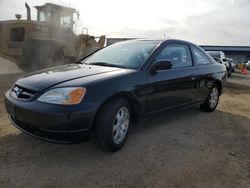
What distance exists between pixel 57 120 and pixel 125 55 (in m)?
1.77

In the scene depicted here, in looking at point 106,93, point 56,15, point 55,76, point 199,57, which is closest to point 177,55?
point 199,57

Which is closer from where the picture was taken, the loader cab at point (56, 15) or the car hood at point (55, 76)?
the car hood at point (55, 76)

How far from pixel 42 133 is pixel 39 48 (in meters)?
8.48

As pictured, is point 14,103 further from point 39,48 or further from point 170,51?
point 39,48

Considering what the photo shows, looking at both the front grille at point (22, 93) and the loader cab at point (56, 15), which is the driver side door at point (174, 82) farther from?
the loader cab at point (56, 15)

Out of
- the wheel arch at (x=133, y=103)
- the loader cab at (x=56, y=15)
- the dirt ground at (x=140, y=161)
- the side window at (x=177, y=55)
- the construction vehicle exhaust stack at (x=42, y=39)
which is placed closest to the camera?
the dirt ground at (x=140, y=161)

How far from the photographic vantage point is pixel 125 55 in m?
4.16

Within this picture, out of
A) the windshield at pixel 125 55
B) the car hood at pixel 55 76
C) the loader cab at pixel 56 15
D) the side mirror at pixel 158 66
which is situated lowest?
the car hood at pixel 55 76

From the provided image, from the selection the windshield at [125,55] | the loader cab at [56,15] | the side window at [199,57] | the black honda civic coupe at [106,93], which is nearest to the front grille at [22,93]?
the black honda civic coupe at [106,93]

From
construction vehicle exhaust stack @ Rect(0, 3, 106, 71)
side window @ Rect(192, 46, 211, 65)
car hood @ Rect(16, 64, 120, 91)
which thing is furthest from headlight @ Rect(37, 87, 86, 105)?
construction vehicle exhaust stack @ Rect(0, 3, 106, 71)

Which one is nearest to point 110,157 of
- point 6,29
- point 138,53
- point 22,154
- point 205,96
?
point 22,154

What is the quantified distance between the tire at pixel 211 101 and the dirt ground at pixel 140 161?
115 cm

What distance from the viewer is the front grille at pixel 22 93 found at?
3080 millimetres

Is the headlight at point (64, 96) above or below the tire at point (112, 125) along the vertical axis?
above
